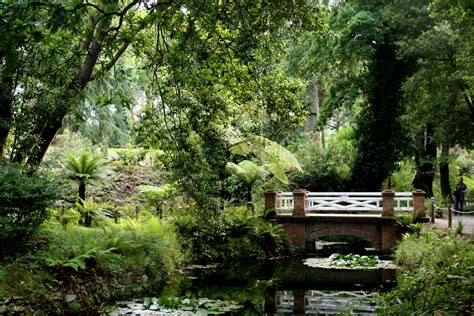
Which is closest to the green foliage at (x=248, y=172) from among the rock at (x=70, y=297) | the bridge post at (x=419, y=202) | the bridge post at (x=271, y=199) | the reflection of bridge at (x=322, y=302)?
the bridge post at (x=271, y=199)

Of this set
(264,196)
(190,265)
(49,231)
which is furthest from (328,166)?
(49,231)

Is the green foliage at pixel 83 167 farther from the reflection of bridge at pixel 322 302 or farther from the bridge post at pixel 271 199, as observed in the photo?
the bridge post at pixel 271 199

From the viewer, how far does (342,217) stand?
61.9ft

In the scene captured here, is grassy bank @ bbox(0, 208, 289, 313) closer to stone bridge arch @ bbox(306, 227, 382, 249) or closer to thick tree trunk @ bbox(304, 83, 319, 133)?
stone bridge arch @ bbox(306, 227, 382, 249)

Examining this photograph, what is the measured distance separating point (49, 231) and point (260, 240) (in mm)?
8688

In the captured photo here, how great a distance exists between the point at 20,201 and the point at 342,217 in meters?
12.0

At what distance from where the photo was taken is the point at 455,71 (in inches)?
722

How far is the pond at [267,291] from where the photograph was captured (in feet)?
32.2

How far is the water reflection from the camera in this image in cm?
981

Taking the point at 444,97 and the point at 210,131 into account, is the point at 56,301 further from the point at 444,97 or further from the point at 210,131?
the point at 444,97

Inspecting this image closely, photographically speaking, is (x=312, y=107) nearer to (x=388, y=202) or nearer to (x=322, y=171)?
(x=322, y=171)

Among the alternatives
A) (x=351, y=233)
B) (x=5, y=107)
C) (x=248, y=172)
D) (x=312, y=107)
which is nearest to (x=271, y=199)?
(x=248, y=172)

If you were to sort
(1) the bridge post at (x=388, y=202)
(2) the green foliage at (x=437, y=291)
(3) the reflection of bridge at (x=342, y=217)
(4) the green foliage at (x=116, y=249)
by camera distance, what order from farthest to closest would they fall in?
(1) the bridge post at (x=388, y=202)
(3) the reflection of bridge at (x=342, y=217)
(4) the green foliage at (x=116, y=249)
(2) the green foliage at (x=437, y=291)

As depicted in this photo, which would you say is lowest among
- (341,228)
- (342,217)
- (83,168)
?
(341,228)
